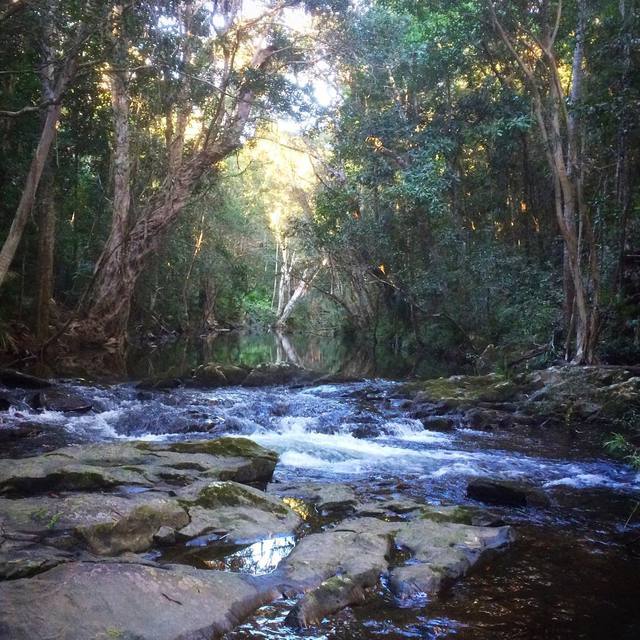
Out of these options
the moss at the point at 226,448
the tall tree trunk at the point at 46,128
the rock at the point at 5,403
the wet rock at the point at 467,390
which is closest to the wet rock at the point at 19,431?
the rock at the point at 5,403

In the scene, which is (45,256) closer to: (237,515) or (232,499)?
(232,499)

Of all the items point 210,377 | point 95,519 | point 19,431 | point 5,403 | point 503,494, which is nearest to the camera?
point 95,519

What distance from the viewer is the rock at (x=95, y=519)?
4.32 metres

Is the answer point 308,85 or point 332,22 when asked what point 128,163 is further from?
point 332,22

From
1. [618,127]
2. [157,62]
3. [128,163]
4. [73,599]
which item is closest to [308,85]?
[128,163]

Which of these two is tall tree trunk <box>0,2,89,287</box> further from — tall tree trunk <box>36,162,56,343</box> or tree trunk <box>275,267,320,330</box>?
tree trunk <box>275,267,320,330</box>

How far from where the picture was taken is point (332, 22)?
20.8 metres

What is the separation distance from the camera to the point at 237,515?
5.27m

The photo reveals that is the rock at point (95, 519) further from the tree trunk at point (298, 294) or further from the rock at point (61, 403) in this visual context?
the tree trunk at point (298, 294)

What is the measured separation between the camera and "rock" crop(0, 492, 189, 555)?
4320mm

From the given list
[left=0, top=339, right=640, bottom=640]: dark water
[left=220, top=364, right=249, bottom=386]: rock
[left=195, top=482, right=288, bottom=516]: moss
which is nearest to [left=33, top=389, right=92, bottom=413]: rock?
[left=0, top=339, right=640, bottom=640]: dark water

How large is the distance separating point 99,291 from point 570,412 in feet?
50.0

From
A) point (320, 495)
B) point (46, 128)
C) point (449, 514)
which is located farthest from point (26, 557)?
point (46, 128)

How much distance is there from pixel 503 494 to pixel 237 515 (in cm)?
290
